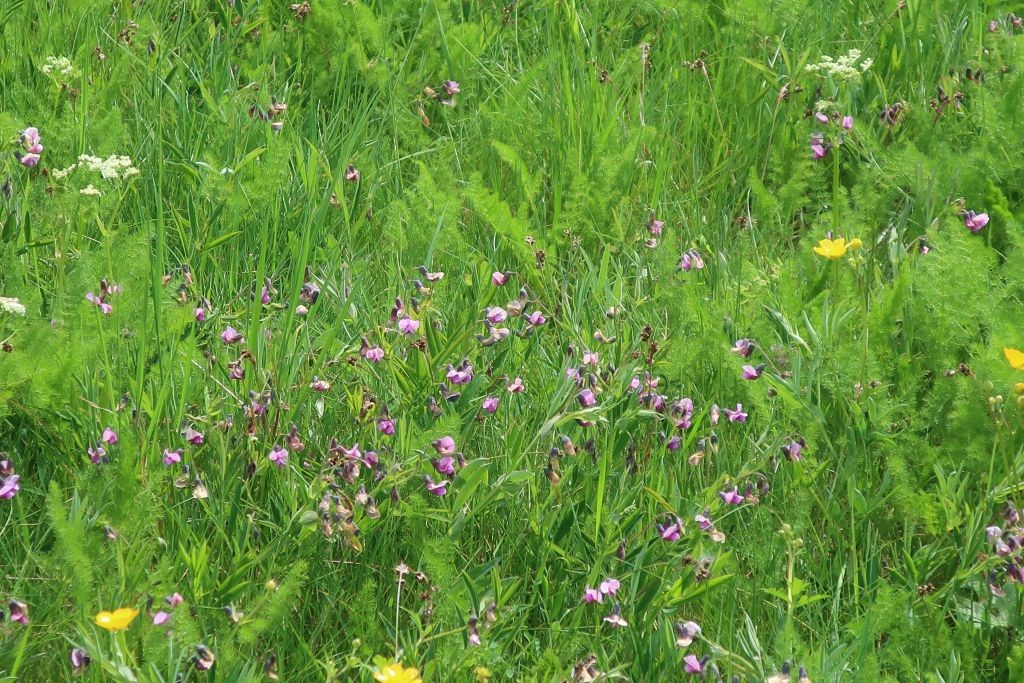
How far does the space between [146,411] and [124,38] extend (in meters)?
1.73

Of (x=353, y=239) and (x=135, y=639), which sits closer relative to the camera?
(x=135, y=639)

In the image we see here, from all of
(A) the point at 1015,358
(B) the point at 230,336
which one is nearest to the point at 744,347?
(A) the point at 1015,358

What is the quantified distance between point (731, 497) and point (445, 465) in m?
0.49

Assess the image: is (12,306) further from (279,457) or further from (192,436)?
(279,457)

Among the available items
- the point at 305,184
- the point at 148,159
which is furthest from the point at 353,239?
the point at 148,159

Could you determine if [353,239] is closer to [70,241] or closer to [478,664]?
[70,241]

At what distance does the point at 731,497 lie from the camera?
2.12m

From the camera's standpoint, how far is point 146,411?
227cm

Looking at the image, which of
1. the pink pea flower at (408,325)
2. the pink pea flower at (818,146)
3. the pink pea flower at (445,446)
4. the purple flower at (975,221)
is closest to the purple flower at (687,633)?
the pink pea flower at (445,446)

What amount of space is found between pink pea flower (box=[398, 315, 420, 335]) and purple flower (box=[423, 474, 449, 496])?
0.32m

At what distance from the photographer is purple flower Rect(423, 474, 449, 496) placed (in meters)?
2.10

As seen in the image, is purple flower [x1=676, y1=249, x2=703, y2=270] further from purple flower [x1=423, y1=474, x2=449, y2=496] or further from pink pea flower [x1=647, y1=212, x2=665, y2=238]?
purple flower [x1=423, y1=474, x2=449, y2=496]

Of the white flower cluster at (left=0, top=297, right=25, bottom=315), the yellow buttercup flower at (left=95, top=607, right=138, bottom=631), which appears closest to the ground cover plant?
the yellow buttercup flower at (left=95, top=607, right=138, bottom=631)

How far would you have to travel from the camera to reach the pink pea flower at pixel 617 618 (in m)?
1.95
